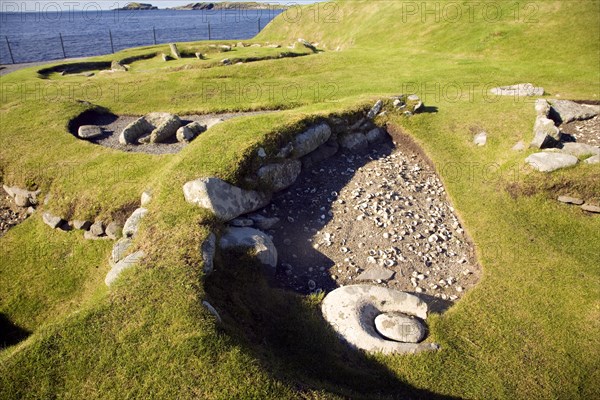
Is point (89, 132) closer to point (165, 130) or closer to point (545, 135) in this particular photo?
point (165, 130)

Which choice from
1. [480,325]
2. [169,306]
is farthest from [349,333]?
[169,306]

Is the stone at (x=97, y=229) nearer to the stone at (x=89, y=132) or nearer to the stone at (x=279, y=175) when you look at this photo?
the stone at (x=279, y=175)

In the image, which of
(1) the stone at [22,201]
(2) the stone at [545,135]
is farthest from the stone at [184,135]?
(2) the stone at [545,135]

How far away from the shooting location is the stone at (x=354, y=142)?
69.4 feet

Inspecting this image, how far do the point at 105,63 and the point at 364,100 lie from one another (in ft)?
145

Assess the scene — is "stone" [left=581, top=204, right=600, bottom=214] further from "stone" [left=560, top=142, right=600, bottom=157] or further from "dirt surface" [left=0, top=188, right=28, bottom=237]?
"dirt surface" [left=0, top=188, right=28, bottom=237]

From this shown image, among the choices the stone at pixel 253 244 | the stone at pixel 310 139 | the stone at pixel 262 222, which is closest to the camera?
the stone at pixel 253 244

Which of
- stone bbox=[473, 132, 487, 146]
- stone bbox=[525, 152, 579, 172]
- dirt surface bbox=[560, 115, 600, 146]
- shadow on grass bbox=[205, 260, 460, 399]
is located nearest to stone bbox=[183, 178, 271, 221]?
shadow on grass bbox=[205, 260, 460, 399]

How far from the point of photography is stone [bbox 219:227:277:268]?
1305 cm

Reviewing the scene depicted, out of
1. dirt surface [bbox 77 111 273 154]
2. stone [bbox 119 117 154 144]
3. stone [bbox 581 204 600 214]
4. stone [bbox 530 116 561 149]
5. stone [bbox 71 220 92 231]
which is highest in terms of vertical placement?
stone [bbox 530 116 561 149]

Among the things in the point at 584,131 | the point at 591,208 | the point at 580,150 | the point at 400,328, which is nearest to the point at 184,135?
the point at 400,328

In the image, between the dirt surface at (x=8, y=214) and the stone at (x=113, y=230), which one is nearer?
the stone at (x=113, y=230)

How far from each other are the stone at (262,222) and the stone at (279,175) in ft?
5.11

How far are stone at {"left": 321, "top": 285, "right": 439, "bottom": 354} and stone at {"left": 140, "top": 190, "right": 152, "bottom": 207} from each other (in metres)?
8.29
